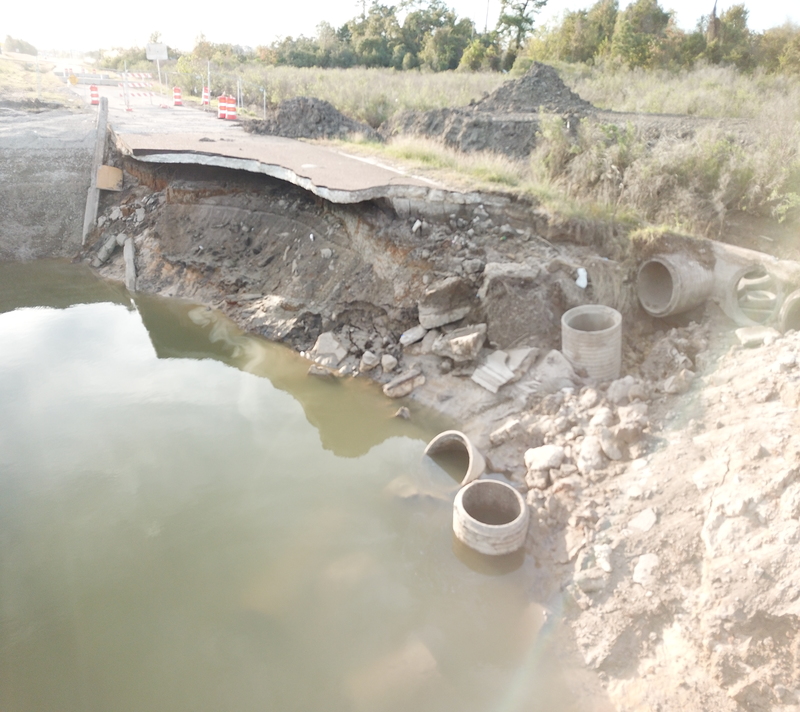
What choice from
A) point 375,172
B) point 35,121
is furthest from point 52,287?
point 35,121

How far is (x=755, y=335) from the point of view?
6289 mm

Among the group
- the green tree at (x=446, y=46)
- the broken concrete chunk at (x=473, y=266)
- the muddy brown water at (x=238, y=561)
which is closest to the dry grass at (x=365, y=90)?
the green tree at (x=446, y=46)

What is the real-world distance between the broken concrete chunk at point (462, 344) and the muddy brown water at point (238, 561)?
952 mm

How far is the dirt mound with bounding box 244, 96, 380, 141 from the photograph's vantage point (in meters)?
13.9

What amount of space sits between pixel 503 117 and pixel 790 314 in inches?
364

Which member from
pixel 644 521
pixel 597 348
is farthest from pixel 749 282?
pixel 644 521

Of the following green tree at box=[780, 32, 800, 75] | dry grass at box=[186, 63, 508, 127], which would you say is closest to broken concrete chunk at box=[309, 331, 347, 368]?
dry grass at box=[186, 63, 508, 127]

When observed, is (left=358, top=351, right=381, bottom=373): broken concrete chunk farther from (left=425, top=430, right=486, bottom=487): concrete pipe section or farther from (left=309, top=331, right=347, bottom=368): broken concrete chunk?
(left=425, top=430, right=486, bottom=487): concrete pipe section

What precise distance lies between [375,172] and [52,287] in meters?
6.85

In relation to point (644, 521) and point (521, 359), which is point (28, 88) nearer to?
point (521, 359)

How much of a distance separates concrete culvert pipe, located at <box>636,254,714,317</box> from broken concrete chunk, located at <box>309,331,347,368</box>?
169 inches

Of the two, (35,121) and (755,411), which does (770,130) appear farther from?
(35,121)

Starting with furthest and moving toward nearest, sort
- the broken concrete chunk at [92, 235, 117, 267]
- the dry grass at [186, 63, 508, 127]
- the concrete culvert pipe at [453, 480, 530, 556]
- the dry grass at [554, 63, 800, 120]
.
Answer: the dry grass at [186, 63, 508, 127] → the dry grass at [554, 63, 800, 120] → the broken concrete chunk at [92, 235, 117, 267] → the concrete culvert pipe at [453, 480, 530, 556]

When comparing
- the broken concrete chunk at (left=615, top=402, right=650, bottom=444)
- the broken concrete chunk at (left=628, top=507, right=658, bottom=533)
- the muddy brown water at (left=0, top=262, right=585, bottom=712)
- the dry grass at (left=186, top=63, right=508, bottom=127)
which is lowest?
the muddy brown water at (left=0, top=262, right=585, bottom=712)
